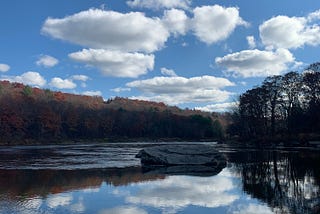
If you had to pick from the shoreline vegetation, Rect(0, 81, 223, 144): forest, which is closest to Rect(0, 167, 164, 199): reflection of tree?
the shoreline vegetation

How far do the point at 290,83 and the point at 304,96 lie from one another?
427 cm

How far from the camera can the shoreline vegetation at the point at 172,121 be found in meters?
76.6

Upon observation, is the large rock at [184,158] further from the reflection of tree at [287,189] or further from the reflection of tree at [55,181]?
the reflection of tree at [55,181]

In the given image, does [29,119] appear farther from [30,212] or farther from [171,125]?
[30,212]

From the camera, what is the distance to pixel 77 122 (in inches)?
6683

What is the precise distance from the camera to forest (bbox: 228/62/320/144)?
72.8m

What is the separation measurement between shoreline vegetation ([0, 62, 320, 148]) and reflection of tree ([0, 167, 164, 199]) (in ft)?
141

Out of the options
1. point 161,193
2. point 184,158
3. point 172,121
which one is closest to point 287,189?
point 161,193

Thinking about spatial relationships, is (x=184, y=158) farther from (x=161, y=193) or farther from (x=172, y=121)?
(x=172, y=121)

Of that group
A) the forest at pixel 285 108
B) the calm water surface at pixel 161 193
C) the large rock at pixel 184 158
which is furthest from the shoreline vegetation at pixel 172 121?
the calm water surface at pixel 161 193

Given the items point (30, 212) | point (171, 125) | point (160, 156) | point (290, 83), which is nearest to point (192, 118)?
point (171, 125)

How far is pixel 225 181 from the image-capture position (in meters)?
23.8

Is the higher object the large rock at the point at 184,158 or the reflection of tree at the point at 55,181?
the large rock at the point at 184,158

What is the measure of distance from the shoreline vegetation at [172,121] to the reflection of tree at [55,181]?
4297 centimetres
